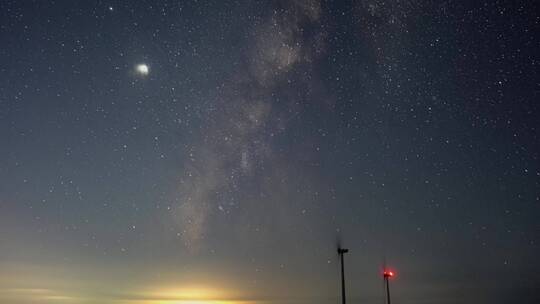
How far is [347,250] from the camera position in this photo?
144ft

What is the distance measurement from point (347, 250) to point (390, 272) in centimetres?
1387

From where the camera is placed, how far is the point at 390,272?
54125 millimetres

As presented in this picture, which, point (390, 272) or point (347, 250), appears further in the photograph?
point (390, 272)
